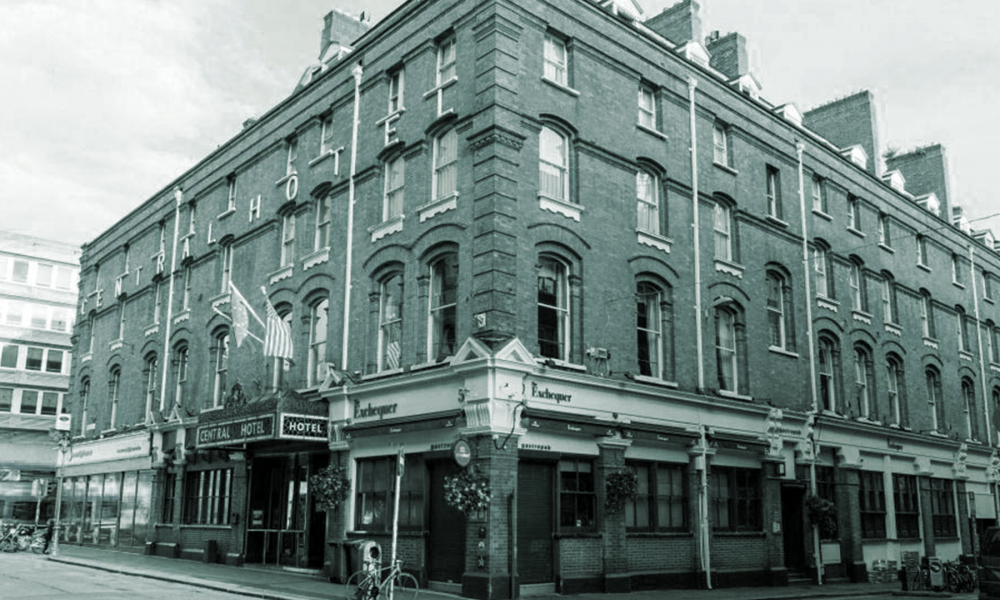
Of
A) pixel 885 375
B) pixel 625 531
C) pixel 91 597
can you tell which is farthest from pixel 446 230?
pixel 885 375

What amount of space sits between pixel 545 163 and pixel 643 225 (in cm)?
380

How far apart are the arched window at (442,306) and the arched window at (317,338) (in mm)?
5033

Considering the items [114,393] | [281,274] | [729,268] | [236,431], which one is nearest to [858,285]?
[729,268]

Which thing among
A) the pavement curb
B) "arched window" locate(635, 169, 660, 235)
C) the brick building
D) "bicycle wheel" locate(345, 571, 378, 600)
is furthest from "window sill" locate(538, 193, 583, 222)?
the pavement curb

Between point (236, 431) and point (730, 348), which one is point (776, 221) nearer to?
point (730, 348)

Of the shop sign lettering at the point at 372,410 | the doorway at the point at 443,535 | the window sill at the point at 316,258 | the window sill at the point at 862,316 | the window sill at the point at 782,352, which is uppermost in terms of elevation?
the window sill at the point at 316,258

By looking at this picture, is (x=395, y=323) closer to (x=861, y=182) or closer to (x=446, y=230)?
(x=446, y=230)

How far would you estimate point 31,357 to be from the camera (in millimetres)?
59219

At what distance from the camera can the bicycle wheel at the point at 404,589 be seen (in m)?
16.4

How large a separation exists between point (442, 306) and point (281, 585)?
720 cm

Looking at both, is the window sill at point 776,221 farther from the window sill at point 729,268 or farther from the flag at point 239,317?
the flag at point 239,317

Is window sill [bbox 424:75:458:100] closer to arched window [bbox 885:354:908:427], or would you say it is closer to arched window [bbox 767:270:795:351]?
arched window [bbox 767:270:795:351]

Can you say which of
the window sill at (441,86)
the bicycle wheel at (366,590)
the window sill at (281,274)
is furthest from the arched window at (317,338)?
the bicycle wheel at (366,590)

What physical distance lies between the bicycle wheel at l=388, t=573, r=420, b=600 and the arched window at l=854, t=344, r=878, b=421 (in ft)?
59.1
